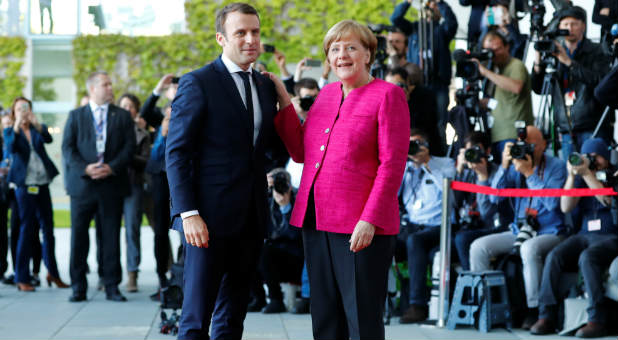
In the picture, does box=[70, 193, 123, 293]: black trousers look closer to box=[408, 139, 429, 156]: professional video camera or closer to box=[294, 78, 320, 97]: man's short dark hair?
box=[294, 78, 320, 97]: man's short dark hair

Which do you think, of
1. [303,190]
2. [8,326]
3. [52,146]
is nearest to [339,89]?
[303,190]

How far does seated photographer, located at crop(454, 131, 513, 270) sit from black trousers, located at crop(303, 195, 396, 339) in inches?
104

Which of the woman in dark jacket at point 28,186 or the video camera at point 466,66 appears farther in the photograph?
the woman in dark jacket at point 28,186

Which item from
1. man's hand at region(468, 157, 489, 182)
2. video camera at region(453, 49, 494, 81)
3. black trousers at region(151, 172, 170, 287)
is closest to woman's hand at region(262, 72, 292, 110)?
man's hand at region(468, 157, 489, 182)

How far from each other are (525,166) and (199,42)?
983cm

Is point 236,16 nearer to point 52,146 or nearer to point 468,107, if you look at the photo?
point 468,107

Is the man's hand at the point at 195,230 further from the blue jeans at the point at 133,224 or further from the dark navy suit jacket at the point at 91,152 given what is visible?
the blue jeans at the point at 133,224

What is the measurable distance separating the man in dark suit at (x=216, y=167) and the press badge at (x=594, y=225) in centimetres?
284

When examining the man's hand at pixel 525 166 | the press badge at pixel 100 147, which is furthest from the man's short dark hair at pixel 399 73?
the press badge at pixel 100 147

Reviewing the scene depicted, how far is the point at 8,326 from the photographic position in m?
5.12

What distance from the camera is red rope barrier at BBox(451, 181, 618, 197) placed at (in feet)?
16.0

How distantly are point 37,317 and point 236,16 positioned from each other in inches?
135

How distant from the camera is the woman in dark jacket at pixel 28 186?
6938 mm

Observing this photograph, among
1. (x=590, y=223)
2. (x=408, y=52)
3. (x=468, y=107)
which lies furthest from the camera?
(x=408, y=52)
